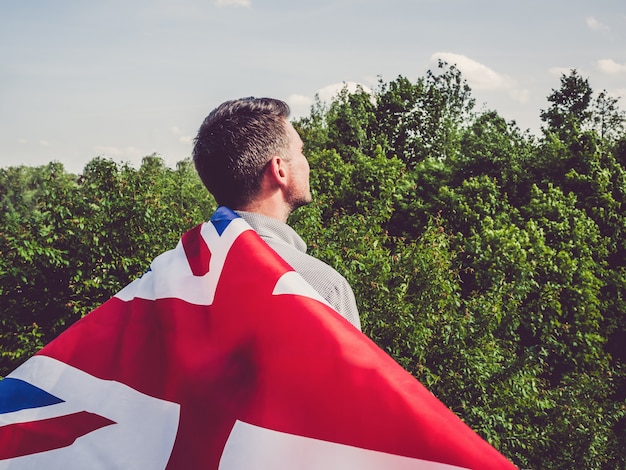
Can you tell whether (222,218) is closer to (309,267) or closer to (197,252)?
(197,252)

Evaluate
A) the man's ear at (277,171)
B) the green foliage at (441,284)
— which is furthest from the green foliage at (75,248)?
the man's ear at (277,171)

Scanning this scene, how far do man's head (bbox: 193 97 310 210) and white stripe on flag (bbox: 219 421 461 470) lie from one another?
916 mm

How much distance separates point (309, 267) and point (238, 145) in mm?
532

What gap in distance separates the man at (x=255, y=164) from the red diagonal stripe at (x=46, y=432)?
2.70 ft

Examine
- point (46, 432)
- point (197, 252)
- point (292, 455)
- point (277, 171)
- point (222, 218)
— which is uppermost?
point (277, 171)

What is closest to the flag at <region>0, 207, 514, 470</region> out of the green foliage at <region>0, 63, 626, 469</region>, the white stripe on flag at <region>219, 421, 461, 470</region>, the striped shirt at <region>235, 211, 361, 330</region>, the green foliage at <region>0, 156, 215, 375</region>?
the white stripe on flag at <region>219, 421, 461, 470</region>

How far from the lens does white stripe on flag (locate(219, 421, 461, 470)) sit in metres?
1.57

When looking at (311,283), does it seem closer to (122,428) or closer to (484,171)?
(122,428)

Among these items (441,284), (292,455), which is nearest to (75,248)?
(441,284)

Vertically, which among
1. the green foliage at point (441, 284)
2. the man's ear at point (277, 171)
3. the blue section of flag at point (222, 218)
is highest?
the man's ear at point (277, 171)

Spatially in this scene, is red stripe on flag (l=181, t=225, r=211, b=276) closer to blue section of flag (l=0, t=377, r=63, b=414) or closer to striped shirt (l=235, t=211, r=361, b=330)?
striped shirt (l=235, t=211, r=361, b=330)

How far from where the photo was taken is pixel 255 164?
89.4 inches

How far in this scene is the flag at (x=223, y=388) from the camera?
1605 mm

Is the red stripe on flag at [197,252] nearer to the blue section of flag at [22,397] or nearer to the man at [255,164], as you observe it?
the man at [255,164]
